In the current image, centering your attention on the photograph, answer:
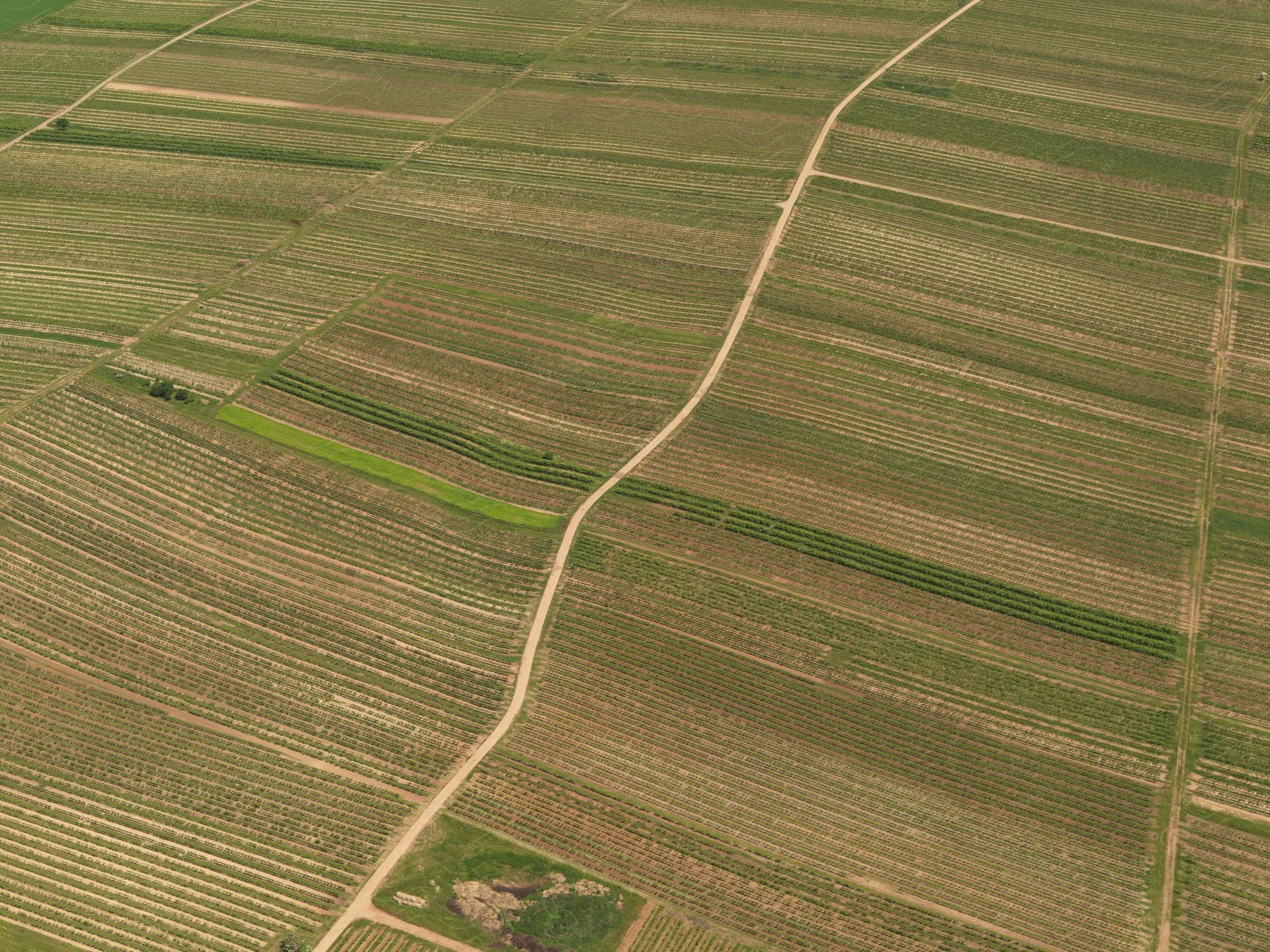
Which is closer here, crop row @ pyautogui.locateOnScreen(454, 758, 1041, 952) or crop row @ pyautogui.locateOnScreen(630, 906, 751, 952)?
crop row @ pyautogui.locateOnScreen(630, 906, 751, 952)

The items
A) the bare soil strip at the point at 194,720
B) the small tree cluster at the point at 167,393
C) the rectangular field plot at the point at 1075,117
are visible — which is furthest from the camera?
the rectangular field plot at the point at 1075,117

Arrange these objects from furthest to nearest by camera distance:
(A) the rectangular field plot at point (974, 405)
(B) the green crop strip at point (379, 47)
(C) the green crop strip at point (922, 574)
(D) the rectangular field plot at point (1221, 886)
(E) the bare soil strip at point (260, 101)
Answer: (B) the green crop strip at point (379, 47) < (E) the bare soil strip at point (260, 101) < (A) the rectangular field plot at point (974, 405) < (C) the green crop strip at point (922, 574) < (D) the rectangular field plot at point (1221, 886)

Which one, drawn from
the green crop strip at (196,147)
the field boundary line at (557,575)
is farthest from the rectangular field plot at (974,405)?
the green crop strip at (196,147)

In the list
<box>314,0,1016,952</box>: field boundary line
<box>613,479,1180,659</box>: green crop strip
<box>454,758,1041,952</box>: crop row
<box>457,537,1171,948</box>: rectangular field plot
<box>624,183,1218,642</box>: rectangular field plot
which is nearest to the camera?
<box>454,758,1041,952</box>: crop row

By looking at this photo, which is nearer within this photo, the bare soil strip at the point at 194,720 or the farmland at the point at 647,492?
the farmland at the point at 647,492

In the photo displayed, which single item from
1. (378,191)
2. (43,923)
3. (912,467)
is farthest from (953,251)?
(43,923)

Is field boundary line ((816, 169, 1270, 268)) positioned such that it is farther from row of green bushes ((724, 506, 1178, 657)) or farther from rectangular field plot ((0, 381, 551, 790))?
rectangular field plot ((0, 381, 551, 790))

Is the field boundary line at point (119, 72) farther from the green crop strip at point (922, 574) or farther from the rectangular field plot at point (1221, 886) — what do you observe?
the rectangular field plot at point (1221, 886)

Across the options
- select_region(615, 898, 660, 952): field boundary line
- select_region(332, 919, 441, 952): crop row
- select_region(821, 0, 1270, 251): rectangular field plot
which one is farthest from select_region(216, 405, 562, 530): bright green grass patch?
select_region(821, 0, 1270, 251): rectangular field plot
